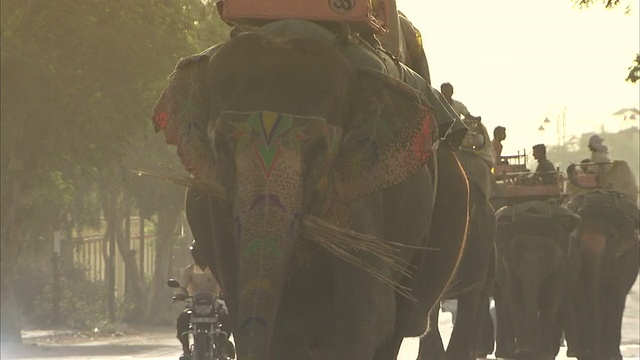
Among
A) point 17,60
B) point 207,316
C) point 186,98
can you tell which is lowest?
point 207,316

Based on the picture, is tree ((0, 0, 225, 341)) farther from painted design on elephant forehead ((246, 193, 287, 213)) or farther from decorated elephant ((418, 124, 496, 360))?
painted design on elephant forehead ((246, 193, 287, 213))

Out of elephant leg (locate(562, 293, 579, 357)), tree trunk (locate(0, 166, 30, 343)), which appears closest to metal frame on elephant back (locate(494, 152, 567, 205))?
elephant leg (locate(562, 293, 579, 357))

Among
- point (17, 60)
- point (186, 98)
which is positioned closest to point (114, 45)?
point (17, 60)

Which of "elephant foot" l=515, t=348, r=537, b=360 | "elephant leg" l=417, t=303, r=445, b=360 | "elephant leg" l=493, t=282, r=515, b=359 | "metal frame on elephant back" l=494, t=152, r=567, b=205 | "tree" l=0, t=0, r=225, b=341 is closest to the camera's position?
"elephant leg" l=417, t=303, r=445, b=360

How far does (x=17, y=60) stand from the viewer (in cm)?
3800

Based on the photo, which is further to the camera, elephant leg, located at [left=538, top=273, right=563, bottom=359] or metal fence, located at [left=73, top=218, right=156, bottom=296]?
metal fence, located at [left=73, top=218, right=156, bottom=296]

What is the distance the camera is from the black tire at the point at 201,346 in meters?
21.0

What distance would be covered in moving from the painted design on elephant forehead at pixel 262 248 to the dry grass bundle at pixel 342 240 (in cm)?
32

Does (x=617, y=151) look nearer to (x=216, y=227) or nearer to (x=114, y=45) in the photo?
(x=114, y=45)

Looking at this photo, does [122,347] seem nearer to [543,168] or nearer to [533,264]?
[543,168]

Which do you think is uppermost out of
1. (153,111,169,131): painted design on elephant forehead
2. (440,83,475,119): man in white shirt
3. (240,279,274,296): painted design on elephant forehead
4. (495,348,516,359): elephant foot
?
(440,83,475,119): man in white shirt

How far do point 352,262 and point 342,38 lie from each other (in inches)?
47.5

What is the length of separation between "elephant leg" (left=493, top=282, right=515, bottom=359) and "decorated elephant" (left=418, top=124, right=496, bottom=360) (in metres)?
4.32

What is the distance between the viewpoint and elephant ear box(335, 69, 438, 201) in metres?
10.5
